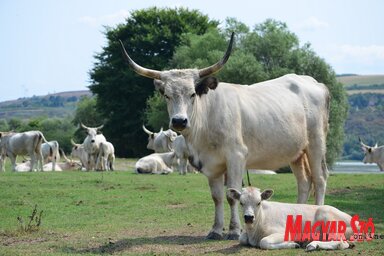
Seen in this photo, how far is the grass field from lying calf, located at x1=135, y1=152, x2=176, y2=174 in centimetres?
502

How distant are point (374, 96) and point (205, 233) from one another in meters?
184

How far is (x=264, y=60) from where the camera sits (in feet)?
191

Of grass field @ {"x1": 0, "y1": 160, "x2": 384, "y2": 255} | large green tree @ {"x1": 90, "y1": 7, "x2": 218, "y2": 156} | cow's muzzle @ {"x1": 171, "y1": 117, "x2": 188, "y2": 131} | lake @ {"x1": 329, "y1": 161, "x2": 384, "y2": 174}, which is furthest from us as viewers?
large green tree @ {"x1": 90, "y1": 7, "x2": 218, "y2": 156}

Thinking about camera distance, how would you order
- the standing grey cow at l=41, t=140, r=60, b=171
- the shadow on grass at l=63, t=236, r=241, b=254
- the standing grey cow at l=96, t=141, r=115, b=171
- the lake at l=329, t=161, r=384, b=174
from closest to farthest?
the shadow on grass at l=63, t=236, r=241, b=254, the standing grey cow at l=96, t=141, r=115, b=171, the standing grey cow at l=41, t=140, r=60, b=171, the lake at l=329, t=161, r=384, b=174

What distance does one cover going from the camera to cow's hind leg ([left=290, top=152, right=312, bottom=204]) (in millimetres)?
14695

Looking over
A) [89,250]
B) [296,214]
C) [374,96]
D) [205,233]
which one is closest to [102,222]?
[205,233]

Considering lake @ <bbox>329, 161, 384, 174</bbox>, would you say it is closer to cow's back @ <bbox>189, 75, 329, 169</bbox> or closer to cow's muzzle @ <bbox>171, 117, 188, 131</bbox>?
cow's back @ <bbox>189, 75, 329, 169</bbox>

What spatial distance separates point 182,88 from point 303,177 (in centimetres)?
342

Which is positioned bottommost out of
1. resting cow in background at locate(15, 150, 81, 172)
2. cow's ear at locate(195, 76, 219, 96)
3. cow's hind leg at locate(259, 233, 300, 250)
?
resting cow in background at locate(15, 150, 81, 172)

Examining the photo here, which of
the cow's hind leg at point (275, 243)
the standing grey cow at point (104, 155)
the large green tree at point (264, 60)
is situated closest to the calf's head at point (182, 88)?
the cow's hind leg at point (275, 243)

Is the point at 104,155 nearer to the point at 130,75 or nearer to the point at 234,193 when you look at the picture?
the point at 234,193

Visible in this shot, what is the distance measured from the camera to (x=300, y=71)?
184 ft

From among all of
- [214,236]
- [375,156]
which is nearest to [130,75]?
[375,156]

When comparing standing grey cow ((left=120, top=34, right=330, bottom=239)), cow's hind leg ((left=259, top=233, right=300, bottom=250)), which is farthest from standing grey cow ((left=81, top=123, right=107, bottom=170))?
cow's hind leg ((left=259, top=233, right=300, bottom=250))
